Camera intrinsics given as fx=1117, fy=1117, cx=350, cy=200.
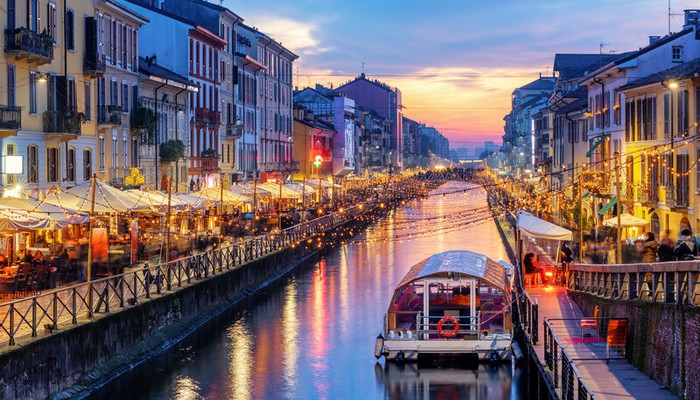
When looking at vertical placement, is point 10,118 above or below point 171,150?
above

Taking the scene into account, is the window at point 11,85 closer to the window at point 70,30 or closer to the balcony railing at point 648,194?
the window at point 70,30

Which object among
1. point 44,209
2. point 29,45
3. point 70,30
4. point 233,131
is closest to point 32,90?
point 29,45

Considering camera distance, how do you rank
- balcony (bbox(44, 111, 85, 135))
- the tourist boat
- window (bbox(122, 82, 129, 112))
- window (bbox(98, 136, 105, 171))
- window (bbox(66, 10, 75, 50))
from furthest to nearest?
window (bbox(122, 82, 129, 112)) → window (bbox(98, 136, 105, 171)) → window (bbox(66, 10, 75, 50)) → balcony (bbox(44, 111, 85, 135)) → the tourist boat

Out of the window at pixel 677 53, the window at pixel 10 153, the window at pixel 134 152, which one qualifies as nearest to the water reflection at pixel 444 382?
the window at pixel 10 153

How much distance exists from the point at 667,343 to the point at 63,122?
2835 cm

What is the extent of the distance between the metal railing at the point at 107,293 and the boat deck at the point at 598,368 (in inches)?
445

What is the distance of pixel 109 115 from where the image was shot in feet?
168

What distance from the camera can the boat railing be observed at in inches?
1216

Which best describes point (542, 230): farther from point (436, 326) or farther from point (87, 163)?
point (87, 163)

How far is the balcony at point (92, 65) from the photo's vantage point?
47.1 m

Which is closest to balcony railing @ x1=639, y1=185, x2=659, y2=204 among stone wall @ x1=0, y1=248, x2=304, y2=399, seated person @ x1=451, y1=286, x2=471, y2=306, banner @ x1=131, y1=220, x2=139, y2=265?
seated person @ x1=451, y1=286, x2=471, y2=306

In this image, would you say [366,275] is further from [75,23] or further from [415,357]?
Answer: [415,357]

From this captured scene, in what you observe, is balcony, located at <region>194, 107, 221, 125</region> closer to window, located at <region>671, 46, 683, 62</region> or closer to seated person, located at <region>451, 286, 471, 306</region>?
window, located at <region>671, 46, 683, 62</region>

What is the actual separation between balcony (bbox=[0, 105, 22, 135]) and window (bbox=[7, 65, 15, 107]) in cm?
64
